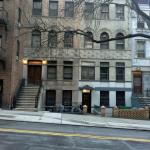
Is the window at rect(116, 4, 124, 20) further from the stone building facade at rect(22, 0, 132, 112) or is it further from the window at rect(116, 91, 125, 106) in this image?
the window at rect(116, 91, 125, 106)

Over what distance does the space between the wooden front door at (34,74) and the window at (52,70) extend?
3.07 feet

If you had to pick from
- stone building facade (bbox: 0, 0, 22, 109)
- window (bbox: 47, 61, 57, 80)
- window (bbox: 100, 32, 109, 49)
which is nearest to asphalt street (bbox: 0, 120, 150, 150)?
stone building facade (bbox: 0, 0, 22, 109)

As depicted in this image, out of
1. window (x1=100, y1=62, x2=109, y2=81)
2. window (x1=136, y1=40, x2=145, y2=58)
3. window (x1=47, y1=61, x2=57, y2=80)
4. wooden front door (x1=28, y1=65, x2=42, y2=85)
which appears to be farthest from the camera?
window (x1=136, y1=40, x2=145, y2=58)

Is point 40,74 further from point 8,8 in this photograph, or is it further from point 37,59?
point 8,8

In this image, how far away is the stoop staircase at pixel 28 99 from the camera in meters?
29.9

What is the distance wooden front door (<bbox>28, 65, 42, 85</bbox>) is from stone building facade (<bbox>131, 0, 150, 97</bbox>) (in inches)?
396

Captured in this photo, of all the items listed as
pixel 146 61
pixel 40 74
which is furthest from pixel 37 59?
pixel 146 61

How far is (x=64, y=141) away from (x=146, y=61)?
26.8 m

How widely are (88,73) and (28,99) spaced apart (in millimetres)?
8778

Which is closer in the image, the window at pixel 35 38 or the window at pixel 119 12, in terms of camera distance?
the window at pixel 35 38

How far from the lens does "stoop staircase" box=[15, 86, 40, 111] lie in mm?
29922

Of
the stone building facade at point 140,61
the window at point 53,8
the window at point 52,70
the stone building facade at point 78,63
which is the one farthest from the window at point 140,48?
the window at point 53,8

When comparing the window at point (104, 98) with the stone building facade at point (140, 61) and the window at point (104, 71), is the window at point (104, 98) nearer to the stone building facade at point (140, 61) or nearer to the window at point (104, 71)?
the window at point (104, 71)

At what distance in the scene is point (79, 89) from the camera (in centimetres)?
3731
